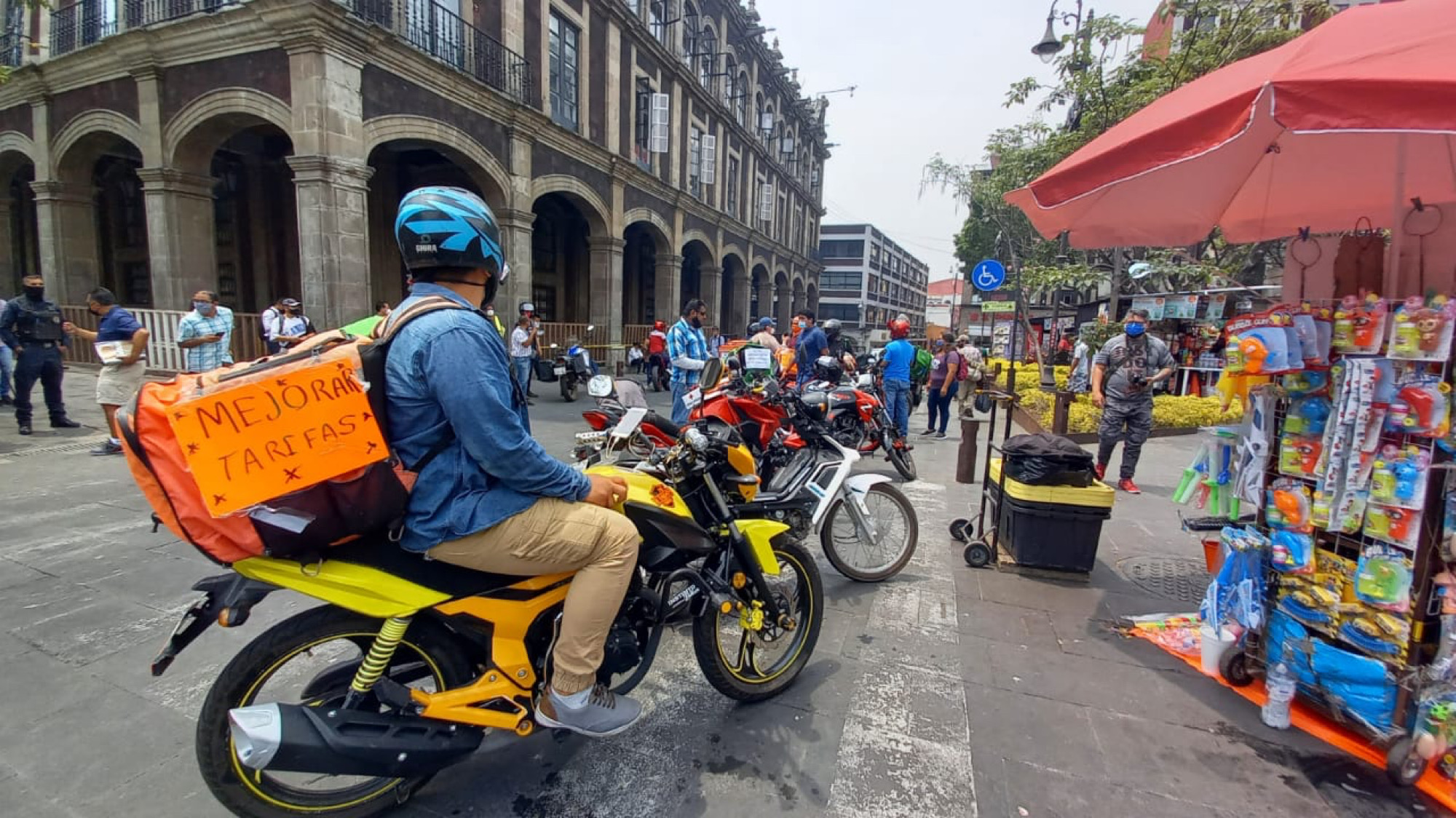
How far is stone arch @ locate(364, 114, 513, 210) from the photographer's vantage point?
10625 millimetres

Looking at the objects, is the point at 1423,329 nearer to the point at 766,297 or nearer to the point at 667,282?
the point at 667,282

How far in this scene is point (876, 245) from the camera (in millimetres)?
71125

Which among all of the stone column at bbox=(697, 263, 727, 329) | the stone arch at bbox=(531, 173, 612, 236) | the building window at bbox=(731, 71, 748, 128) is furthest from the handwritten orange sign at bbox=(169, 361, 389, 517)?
the building window at bbox=(731, 71, 748, 128)

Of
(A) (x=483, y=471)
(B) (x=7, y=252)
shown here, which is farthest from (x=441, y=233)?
(B) (x=7, y=252)

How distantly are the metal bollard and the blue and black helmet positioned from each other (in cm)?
494

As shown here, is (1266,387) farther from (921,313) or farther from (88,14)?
(921,313)

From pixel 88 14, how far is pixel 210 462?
18.3 meters

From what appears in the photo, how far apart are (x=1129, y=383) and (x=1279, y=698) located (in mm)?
3936

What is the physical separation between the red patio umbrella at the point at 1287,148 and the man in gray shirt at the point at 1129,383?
185 centimetres

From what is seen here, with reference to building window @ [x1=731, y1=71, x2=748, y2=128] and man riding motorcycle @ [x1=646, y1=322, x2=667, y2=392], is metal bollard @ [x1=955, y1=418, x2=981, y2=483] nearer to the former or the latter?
man riding motorcycle @ [x1=646, y1=322, x2=667, y2=392]

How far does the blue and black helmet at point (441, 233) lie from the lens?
71.8 inches

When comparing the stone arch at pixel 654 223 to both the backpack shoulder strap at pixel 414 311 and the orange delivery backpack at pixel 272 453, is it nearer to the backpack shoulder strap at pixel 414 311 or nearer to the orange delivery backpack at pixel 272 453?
the backpack shoulder strap at pixel 414 311

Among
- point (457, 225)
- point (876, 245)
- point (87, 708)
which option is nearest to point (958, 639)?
point (457, 225)

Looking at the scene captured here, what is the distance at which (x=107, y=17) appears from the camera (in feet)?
41.4
